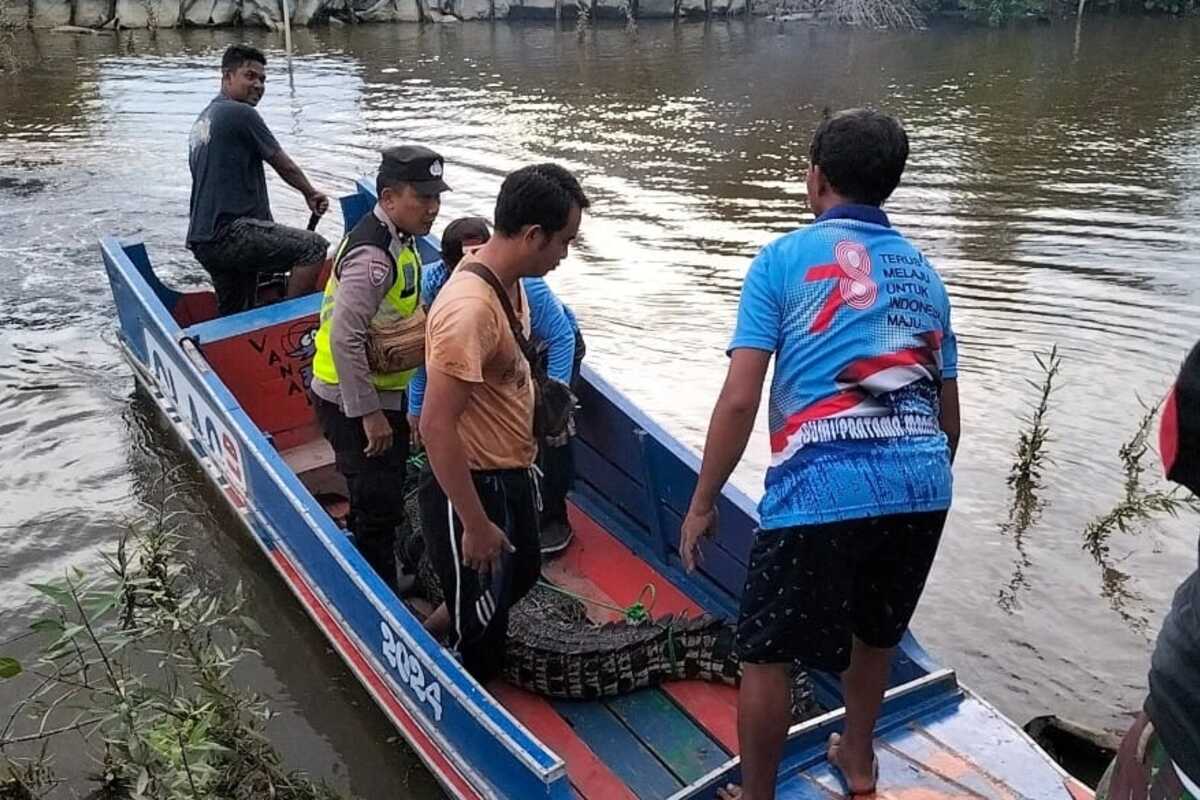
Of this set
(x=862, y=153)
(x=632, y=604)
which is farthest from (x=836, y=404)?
(x=632, y=604)

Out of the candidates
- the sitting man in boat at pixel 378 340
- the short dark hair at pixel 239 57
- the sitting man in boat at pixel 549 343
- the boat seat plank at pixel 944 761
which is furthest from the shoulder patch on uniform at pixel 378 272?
the short dark hair at pixel 239 57

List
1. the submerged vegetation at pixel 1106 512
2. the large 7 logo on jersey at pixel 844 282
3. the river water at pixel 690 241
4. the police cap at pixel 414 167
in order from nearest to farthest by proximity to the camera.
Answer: the large 7 logo on jersey at pixel 844 282 < the police cap at pixel 414 167 < the river water at pixel 690 241 < the submerged vegetation at pixel 1106 512

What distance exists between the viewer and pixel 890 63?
21.6 metres

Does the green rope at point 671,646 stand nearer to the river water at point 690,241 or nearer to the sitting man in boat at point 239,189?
the river water at point 690,241

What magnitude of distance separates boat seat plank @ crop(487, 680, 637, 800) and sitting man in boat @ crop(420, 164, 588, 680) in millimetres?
531

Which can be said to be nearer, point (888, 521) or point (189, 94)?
point (888, 521)

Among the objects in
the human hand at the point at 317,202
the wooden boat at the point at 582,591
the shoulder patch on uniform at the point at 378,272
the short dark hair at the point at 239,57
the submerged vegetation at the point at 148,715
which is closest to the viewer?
the submerged vegetation at the point at 148,715

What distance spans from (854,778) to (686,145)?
12.3 metres

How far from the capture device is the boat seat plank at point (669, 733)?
3598 millimetres

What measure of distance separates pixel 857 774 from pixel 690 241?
7.75 m

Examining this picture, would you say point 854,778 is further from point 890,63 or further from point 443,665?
point 890,63

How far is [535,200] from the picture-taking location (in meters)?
2.78

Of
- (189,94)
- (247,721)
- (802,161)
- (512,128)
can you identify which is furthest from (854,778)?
(189,94)

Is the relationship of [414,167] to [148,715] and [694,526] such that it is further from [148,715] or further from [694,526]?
[148,715]
